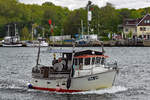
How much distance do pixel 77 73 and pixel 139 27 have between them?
143 metres

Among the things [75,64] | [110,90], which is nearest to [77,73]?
[75,64]

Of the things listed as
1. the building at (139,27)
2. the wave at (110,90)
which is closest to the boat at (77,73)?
the wave at (110,90)

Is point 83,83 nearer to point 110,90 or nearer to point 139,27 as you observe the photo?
point 110,90

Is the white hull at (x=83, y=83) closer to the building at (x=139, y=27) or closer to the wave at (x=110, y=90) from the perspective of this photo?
the wave at (x=110, y=90)

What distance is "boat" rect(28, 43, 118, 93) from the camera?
4512 centimetres

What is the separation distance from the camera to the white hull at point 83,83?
45094mm

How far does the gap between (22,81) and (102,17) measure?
132m

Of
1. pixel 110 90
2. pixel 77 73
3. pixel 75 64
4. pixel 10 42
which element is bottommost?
pixel 110 90

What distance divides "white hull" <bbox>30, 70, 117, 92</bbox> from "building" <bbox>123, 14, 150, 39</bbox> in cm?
14009

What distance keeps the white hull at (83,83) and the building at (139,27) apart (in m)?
140

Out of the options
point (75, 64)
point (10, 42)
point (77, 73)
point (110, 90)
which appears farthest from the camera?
point (10, 42)

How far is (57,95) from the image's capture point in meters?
46.1

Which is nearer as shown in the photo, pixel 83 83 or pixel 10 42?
pixel 83 83

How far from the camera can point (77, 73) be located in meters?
45.3
